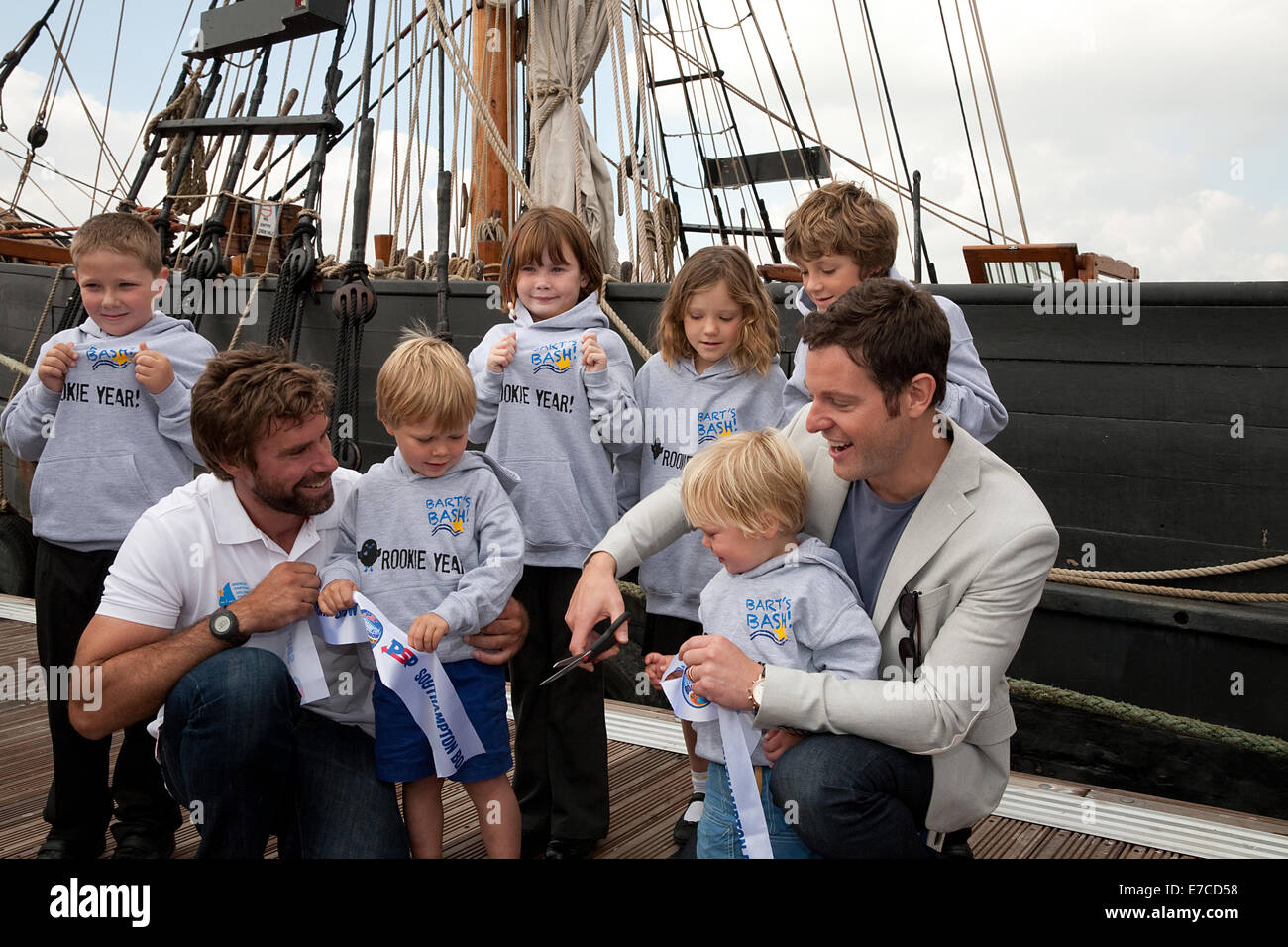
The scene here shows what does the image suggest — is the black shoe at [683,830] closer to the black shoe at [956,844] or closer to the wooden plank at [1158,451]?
the black shoe at [956,844]

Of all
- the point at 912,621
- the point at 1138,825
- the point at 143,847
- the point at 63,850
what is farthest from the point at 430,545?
the point at 1138,825

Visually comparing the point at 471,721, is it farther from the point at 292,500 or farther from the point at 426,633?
the point at 292,500

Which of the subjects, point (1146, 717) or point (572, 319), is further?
point (1146, 717)

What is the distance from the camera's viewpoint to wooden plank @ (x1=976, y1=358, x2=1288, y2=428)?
3.54 metres

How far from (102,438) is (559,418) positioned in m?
1.06

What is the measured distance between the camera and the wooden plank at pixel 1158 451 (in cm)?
357

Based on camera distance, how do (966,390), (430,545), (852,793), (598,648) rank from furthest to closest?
(966,390), (430,545), (598,648), (852,793)

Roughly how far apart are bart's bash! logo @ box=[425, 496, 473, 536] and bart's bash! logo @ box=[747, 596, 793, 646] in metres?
0.63

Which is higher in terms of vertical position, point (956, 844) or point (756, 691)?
point (756, 691)

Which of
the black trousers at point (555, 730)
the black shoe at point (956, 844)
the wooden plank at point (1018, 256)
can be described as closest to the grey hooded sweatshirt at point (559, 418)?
the black trousers at point (555, 730)

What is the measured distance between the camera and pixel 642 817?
2.68m

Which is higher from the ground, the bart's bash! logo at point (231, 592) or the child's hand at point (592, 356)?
the child's hand at point (592, 356)

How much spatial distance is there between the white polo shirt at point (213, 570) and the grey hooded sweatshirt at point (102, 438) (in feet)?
1.79
